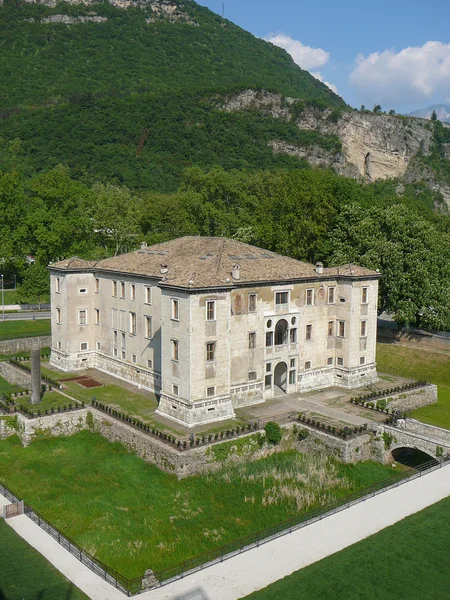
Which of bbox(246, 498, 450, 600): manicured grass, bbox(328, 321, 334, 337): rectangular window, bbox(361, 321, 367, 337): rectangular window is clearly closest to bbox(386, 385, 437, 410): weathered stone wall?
bbox(361, 321, 367, 337): rectangular window

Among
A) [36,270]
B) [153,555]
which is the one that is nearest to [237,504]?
[153,555]

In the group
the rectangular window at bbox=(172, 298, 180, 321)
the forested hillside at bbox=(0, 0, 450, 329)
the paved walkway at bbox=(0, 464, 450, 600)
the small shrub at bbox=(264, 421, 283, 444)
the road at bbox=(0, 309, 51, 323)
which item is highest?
the forested hillside at bbox=(0, 0, 450, 329)

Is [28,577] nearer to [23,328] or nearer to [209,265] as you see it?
[209,265]

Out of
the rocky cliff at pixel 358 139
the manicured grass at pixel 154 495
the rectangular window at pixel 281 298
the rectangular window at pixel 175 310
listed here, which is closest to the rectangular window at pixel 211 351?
the rectangular window at pixel 175 310

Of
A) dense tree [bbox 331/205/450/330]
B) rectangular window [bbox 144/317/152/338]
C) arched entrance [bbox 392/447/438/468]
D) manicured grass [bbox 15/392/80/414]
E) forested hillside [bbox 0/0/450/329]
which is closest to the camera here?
arched entrance [bbox 392/447/438/468]

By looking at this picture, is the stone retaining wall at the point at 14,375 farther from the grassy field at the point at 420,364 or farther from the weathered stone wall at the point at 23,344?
the grassy field at the point at 420,364

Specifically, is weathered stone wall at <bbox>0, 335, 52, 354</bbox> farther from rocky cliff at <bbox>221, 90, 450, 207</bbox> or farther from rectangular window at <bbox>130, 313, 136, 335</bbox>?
rocky cliff at <bbox>221, 90, 450, 207</bbox>
